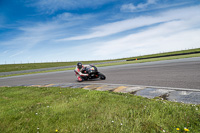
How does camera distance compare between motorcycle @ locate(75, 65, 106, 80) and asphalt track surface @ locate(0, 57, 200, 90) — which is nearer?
asphalt track surface @ locate(0, 57, 200, 90)

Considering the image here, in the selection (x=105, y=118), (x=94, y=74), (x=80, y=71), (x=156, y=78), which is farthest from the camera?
(x=80, y=71)

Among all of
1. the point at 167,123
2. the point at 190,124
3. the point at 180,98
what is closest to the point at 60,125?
the point at 167,123

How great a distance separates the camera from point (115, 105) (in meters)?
4.12

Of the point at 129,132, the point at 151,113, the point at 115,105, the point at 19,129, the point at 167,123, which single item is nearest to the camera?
the point at 129,132

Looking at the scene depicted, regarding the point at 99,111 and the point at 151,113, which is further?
the point at 99,111

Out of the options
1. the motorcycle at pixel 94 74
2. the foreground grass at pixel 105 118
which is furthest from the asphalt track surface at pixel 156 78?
the foreground grass at pixel 105 118

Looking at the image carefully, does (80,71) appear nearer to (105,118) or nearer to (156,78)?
(156,78)

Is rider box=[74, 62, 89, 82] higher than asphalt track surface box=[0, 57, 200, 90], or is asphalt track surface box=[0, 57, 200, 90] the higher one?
rider box=[74, 62, 89, 82]

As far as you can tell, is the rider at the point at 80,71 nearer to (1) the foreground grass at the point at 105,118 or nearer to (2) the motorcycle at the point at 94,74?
(2) the motorcycle at the point at 94,74

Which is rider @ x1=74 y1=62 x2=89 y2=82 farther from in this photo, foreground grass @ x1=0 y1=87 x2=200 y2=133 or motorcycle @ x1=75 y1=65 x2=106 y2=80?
foreground grass @ x1=0 y1=87 x2=200 y2=133

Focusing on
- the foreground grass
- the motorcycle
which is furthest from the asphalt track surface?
the foreground grass

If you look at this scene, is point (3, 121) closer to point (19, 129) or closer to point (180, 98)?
point (19, 129)

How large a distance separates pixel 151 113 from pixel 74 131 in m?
1.81

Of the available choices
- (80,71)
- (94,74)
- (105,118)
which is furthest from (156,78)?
(105,118)
